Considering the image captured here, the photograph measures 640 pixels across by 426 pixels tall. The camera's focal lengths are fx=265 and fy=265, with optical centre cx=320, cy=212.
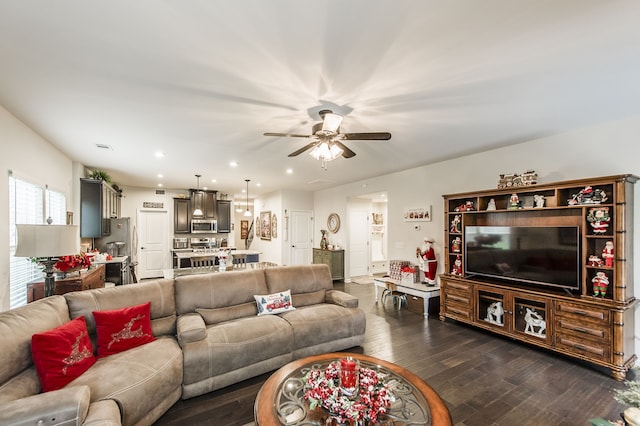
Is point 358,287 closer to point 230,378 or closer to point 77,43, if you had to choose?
point 230,378

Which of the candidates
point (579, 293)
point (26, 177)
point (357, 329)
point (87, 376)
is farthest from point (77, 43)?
point (579, 293)

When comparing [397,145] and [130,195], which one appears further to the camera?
[130,195]

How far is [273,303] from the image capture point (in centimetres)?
331

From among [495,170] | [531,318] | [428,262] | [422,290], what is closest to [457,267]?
[428,262]

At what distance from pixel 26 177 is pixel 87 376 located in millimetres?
2655

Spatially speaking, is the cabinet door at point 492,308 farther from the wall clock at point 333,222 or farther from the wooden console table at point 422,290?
the wall clock at point 333,222

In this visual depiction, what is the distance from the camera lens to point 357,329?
336cm

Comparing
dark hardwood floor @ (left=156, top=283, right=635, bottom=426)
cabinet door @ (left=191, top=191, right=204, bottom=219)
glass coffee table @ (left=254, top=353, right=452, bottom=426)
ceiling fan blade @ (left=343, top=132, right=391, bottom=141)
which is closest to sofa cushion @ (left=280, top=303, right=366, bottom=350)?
dark hardwood floor @ (left=156, top=283, right=635, bottom=426)

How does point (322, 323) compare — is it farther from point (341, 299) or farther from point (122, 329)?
point (122, 329)

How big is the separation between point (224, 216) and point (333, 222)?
3.57 meters

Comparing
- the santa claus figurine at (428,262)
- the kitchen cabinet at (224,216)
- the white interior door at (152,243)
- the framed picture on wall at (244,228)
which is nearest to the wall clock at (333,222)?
the santa claus figurine at (428,262)

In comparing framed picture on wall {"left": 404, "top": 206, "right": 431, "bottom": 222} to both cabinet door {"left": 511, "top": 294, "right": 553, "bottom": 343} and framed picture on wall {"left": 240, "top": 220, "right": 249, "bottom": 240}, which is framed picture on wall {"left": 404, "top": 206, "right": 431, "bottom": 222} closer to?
cabinet door {"left": 511, "top": 294, "right": 553, "bottom": 343}

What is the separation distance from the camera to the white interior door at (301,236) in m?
8.27

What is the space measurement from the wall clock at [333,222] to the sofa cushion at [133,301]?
509 centimetres
